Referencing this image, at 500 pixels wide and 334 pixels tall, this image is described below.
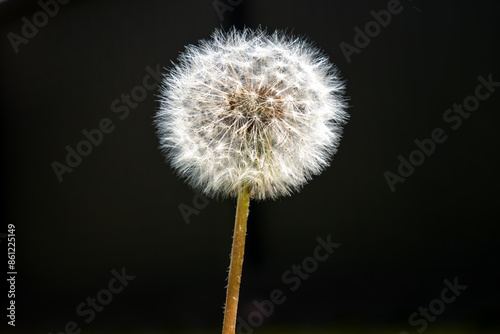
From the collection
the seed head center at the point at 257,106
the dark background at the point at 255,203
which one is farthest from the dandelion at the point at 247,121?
the dark background at the point at 255,203

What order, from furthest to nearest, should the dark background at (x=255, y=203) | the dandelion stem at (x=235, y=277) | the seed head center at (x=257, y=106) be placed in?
the dark background at (x=255, y=203) → the seed head center at (x=257, y=106) → the dandelion stem at (x=235, y=277)

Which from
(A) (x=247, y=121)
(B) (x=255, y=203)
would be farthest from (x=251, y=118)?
(B) (x=255, y=203)

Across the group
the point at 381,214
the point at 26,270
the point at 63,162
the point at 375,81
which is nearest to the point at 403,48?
the point at 375,81

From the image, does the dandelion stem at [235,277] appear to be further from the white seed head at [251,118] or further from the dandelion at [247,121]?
the white seed head at [251,118]

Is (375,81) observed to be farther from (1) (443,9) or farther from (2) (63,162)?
(2) (63,162)

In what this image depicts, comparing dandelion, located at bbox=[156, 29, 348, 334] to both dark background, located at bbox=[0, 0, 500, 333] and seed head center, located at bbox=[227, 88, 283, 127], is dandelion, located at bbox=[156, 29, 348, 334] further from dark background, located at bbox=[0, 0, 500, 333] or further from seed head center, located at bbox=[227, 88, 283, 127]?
dark background, located at bbox=[0, 0, 500, 333]

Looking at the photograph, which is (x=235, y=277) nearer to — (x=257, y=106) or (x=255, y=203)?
(x=257, y=106)

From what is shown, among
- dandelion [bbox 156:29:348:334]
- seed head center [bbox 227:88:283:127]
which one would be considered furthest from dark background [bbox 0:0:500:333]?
seed head center [bbox 227:88:283:127]
